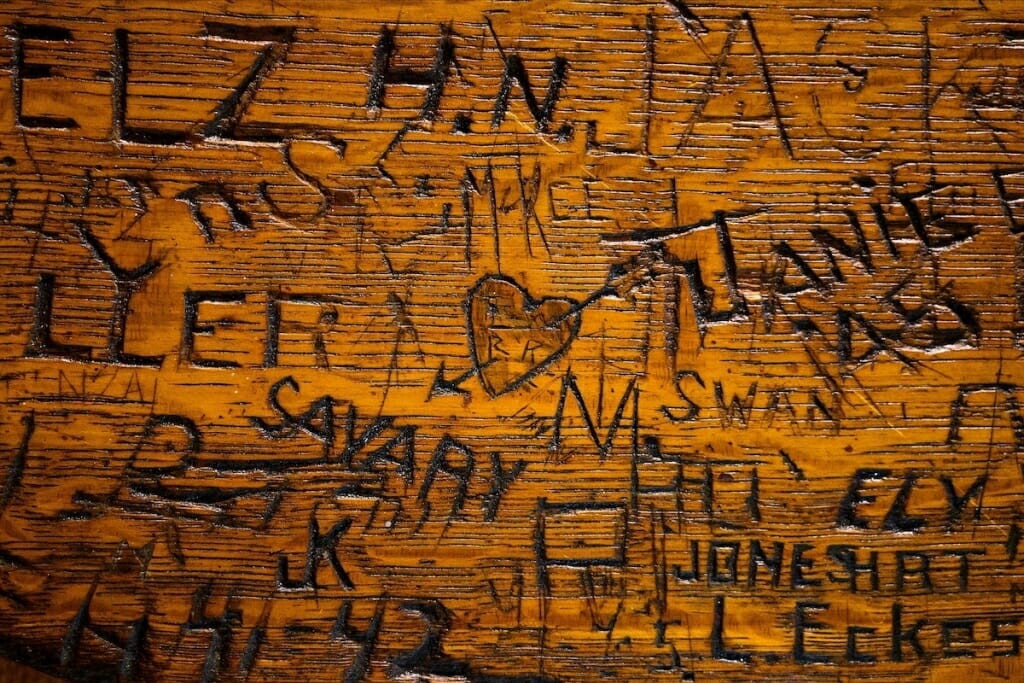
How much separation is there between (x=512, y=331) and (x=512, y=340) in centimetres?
1

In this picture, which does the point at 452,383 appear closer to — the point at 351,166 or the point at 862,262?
the point at 351,166

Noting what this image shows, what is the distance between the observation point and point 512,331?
1.06 meters

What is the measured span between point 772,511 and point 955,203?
0.41 metres

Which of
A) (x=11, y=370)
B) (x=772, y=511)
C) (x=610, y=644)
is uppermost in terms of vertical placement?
(x=11, y=370)

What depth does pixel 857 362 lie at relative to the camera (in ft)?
3.50

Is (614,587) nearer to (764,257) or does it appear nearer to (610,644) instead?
(610,644)

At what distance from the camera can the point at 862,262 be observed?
3.48ft

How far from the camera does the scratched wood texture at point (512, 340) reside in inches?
41.1

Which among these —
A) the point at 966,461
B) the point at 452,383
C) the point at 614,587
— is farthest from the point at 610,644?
the point at 966,461

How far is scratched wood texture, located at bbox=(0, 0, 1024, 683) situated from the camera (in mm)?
1043

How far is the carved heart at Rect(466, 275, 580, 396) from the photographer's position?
3.48ft

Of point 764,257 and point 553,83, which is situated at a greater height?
point 553,83

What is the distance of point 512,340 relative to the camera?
1063 millimetres

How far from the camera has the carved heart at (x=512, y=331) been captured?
3.48 feet
